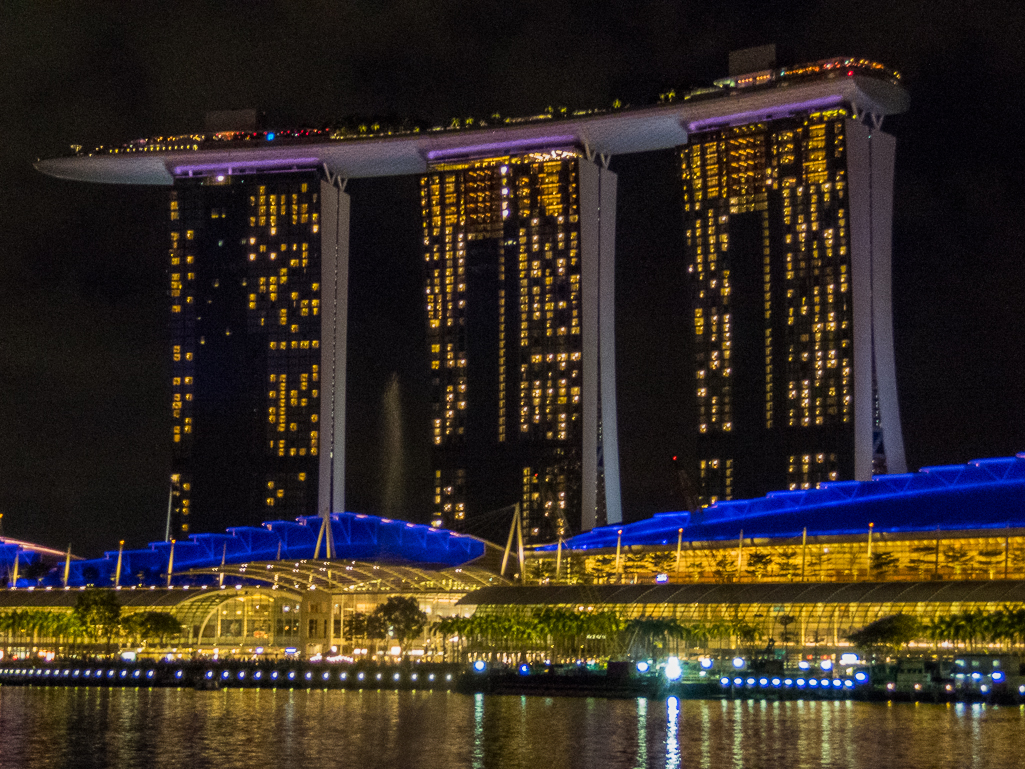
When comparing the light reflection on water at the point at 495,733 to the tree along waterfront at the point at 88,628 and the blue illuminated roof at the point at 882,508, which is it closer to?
the tree along waterfront at the point at 88,628

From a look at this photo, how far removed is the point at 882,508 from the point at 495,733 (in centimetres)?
9385

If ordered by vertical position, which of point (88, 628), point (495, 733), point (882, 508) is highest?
point (882, 508)

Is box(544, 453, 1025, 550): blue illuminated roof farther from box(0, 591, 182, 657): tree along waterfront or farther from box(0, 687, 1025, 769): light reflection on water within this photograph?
box(0, 687, 1025, 769): light reflection on water

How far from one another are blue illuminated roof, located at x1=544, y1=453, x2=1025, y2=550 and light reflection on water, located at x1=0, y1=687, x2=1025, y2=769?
60167 mm

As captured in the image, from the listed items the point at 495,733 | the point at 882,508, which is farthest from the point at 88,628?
the point at 495,733

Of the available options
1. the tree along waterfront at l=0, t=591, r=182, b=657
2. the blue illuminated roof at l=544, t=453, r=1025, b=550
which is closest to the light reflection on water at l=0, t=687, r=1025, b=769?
the tree along waterfront at l=0, t=591, r=182, b=657

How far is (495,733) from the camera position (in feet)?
291

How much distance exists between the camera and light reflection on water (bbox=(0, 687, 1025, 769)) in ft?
248

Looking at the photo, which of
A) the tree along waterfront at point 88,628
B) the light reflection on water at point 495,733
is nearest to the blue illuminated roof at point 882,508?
the tree along waterfront at point 88,628

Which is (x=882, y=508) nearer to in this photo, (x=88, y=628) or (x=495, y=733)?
(x=88, y=628)

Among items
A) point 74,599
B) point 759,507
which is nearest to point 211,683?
point 74,599

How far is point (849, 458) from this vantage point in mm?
199750

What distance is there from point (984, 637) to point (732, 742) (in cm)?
5148

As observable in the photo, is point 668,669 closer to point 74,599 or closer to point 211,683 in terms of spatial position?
point 211,683
